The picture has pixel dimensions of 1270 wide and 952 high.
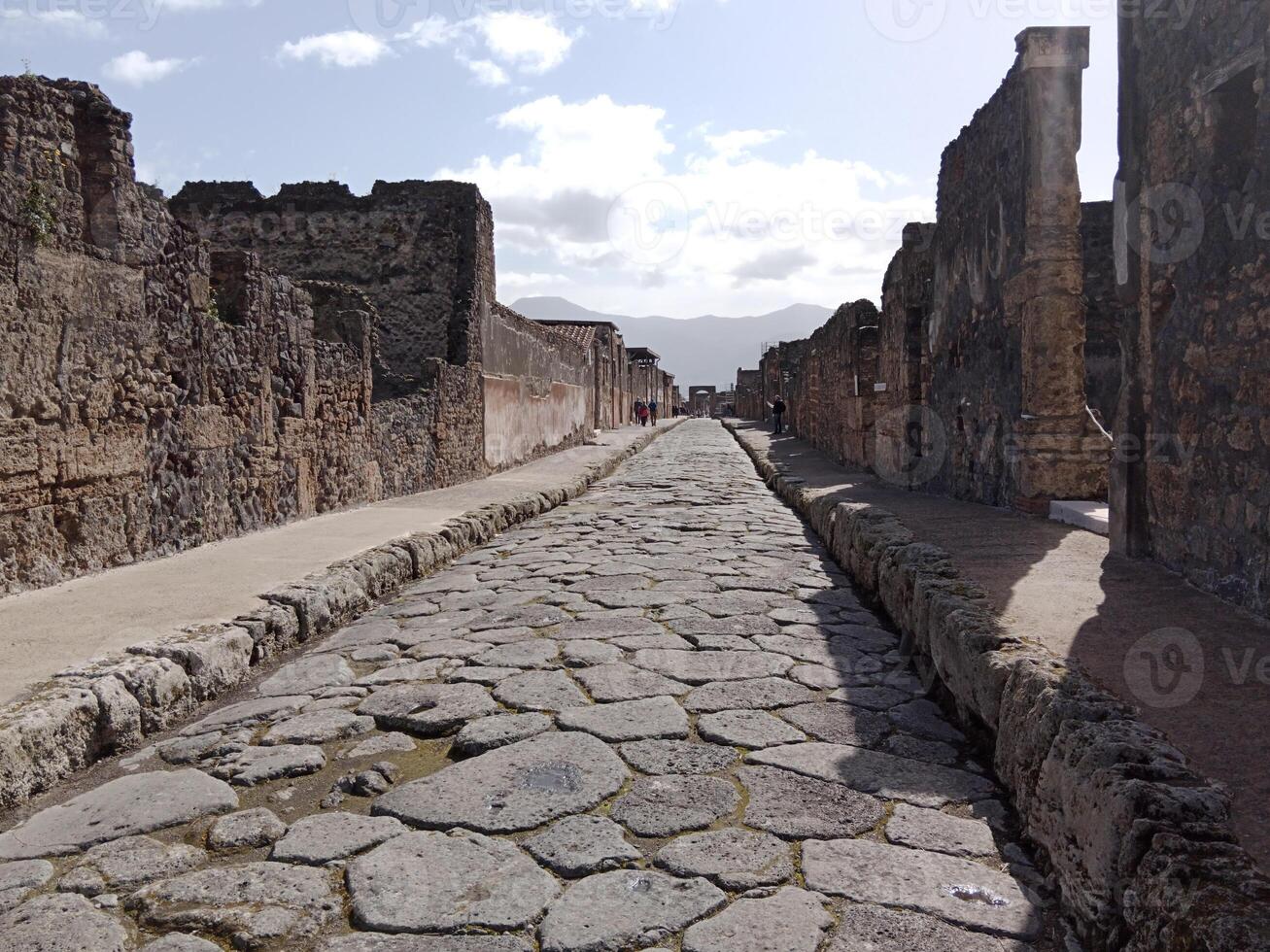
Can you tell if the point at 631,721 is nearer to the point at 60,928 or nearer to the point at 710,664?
the point at 710,664

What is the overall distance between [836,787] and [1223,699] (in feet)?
3.16

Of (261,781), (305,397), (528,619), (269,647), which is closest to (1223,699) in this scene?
(261,781)

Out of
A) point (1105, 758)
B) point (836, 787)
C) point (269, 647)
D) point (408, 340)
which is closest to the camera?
point (1105, 758)

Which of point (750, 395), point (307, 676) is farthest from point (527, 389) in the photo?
point (750, 395)

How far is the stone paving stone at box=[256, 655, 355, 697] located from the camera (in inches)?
135

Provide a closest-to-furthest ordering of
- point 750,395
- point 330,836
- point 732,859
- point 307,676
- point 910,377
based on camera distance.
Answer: point 732,859, point 330,836, point 307,676, point 910,377, point 750,395

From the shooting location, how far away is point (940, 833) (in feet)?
7.46

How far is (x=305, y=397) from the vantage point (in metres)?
7.24

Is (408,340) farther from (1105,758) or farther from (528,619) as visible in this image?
(1105,758)

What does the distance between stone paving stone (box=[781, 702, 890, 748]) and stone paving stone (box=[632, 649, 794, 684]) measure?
1.27ft

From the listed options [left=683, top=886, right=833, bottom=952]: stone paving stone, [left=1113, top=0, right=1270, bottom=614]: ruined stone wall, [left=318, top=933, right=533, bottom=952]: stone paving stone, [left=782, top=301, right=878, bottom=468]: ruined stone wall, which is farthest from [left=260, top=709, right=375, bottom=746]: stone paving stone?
[left=782, top=301, right=878, bottom=468]: ruined stone wall

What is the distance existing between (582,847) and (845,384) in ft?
40.4

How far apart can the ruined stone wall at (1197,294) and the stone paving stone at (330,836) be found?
294cm

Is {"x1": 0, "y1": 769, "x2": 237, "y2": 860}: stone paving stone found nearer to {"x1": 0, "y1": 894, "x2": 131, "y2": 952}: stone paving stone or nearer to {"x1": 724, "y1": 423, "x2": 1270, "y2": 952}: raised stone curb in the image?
{"x1": 0, "y1": 894, "x2": 131, "y2": 952}: stone paving stone
